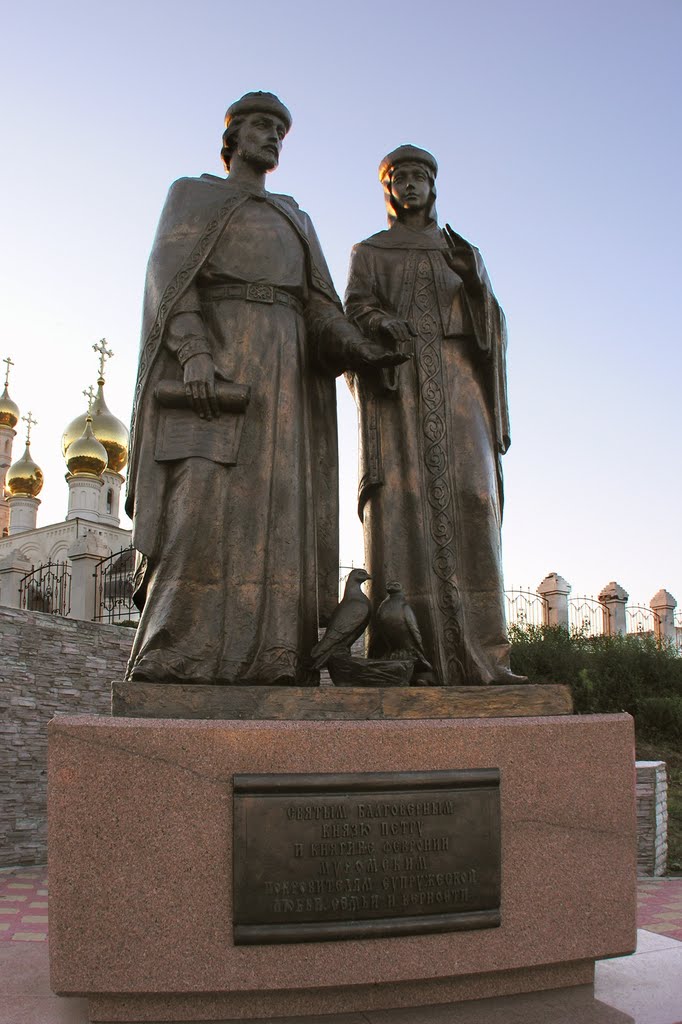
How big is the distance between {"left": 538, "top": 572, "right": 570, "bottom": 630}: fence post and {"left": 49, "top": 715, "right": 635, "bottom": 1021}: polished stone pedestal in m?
16.7

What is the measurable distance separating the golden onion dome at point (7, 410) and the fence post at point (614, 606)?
120ft

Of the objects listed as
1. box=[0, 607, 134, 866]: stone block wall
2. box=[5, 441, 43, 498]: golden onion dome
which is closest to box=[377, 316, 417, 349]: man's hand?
box=[0, 607, 134, 866]: stone block wall

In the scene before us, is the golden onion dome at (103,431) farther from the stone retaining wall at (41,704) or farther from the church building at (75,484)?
the stone retaining wall at (41,704)

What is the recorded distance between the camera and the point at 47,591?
18500 mm

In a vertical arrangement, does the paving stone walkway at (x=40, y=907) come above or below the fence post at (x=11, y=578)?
Answer: below

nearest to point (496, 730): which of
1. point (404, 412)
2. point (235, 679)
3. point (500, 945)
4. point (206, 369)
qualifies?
point (500, 945)

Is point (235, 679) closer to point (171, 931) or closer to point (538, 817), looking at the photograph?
point (171, 931)

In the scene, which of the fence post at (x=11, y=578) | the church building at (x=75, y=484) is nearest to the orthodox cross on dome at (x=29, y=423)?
the church building at (x=75, y=484)

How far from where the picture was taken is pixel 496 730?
10.4ft

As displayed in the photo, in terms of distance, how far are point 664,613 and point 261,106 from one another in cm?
2010

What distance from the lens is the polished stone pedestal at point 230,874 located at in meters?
2.76

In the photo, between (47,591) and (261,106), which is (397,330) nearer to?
(261,106)

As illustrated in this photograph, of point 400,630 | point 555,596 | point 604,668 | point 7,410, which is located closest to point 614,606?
point 555,596

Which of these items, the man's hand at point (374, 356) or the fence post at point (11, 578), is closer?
the man's hand at point (374, 356)
